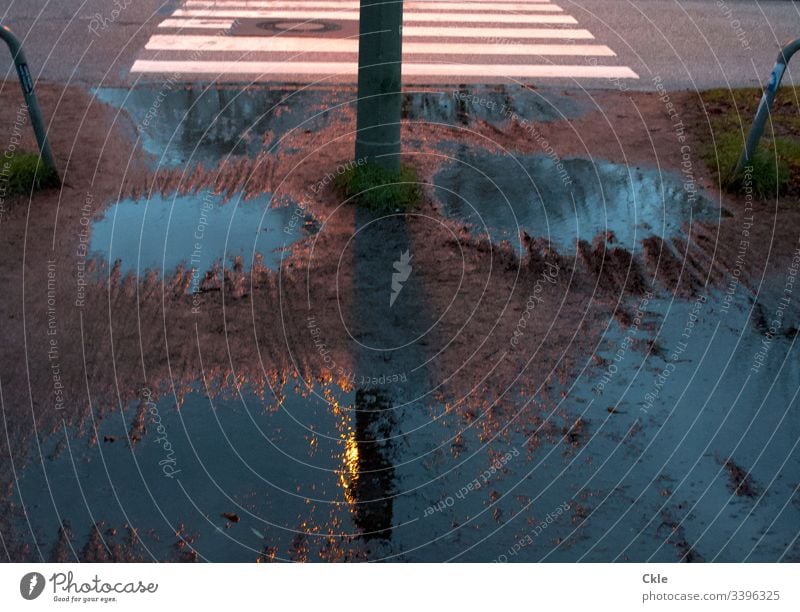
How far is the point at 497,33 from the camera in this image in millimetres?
10227

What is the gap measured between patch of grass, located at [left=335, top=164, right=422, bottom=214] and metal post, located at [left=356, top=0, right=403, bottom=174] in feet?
0.29

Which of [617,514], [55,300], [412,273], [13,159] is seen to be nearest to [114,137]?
[13,159]

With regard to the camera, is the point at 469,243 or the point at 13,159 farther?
the point at 13,159

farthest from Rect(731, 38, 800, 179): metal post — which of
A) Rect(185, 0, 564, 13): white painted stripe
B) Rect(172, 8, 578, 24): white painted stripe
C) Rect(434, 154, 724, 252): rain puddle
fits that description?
Rect(185, 0, 564, 13): white painted stripe

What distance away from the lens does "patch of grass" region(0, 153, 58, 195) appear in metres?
6.49

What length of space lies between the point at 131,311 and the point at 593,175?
12.1 ft

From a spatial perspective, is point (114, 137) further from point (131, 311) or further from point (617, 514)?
point (617, 514)

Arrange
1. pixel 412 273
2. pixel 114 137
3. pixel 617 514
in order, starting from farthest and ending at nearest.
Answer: pixel 114 137 < pixel 412 273 < pixel 617 514

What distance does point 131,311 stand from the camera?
524 cm

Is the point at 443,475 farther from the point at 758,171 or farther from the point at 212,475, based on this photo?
the point at 758,171

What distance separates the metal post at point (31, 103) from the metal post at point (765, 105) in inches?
198

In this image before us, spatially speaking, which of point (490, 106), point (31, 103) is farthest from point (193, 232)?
point (490, 106)

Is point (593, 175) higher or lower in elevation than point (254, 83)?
lower

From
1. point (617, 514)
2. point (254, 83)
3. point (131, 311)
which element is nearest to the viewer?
point (617, 514)
